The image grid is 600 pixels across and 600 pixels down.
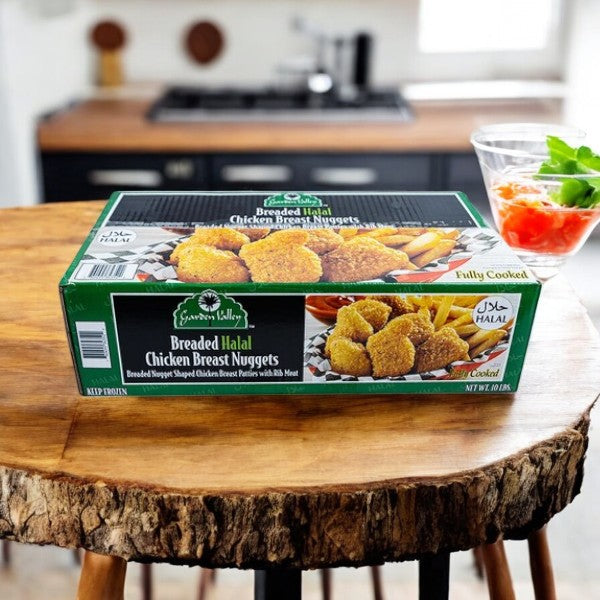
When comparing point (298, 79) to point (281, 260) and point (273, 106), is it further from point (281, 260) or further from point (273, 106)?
point (281, 260)

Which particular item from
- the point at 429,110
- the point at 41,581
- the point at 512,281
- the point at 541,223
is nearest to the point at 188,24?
the point at 429,110

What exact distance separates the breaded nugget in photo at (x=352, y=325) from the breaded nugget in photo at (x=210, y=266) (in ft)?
0.31

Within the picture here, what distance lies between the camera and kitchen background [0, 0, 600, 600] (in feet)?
5.89

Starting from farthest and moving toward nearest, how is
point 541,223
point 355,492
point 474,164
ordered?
point 474,164, point 541,223, point 355,492

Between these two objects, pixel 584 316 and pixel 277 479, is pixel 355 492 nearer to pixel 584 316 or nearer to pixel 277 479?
pixel 277 479

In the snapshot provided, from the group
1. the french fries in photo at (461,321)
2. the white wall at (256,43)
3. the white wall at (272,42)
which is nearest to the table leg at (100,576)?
the french fries in photo at (461,321)

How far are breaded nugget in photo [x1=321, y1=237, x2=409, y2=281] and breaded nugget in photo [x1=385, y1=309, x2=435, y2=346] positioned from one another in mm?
48

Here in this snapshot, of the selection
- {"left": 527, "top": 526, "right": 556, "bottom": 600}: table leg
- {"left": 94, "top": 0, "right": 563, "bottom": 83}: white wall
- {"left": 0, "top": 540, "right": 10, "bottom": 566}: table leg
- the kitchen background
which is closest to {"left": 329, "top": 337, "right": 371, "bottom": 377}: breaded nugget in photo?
{"left": 527, "top": 526, "right": 556, "bottom": 600}: table leg

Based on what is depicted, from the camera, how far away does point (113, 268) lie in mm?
763

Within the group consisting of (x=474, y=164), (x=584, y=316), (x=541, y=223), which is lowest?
(x=474, y=164)


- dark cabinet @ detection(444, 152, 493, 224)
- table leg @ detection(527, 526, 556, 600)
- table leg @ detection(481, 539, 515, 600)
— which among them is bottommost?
table leg @ detection(527, 526, 556, 600)

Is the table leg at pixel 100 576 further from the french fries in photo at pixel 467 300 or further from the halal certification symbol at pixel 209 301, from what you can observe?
the french fries in photo at pixel 467 300

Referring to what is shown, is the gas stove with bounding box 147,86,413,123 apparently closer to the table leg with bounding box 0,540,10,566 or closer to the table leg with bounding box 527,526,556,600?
the table leg with bounding box 0,540,10,566

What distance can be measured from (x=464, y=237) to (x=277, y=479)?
0.34 m
